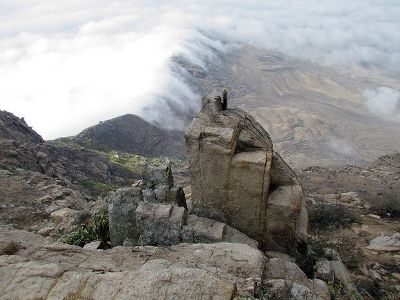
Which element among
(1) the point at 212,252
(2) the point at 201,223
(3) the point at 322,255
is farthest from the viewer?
(3) the point at 322,255

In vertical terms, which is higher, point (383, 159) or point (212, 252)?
point (212, 252)

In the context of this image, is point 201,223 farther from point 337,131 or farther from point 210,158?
point 337,131

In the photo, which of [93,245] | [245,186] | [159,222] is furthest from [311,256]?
[93,245]

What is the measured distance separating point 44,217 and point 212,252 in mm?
14596

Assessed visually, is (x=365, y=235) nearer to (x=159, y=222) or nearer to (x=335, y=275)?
(x=335, y=275)

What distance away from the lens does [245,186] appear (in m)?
11.1

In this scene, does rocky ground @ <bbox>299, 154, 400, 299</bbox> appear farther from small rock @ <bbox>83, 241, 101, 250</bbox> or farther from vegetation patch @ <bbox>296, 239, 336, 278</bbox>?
small rock @ <bbox>83, 241, 101, 250</bbox>

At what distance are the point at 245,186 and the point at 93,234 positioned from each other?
405 centimetres

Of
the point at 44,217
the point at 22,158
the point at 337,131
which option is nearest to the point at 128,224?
the point at 44,217

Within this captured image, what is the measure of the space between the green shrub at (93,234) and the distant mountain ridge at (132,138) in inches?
3038

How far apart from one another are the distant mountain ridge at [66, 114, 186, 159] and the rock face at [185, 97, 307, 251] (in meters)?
78.6

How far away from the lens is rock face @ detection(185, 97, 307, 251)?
11.0 m

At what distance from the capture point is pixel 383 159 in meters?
44.5

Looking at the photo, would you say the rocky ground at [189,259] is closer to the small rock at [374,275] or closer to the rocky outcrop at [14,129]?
the small rock at [374,275]
